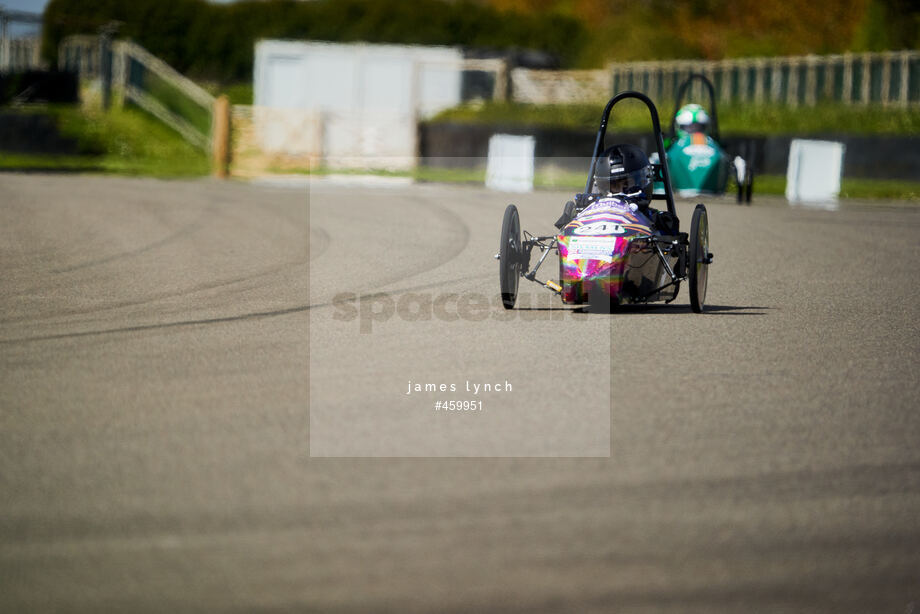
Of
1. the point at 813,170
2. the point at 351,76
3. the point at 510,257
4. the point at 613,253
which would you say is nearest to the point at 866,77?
the point at 813,170

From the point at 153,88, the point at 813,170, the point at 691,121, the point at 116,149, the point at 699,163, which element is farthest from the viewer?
the point at 153,88

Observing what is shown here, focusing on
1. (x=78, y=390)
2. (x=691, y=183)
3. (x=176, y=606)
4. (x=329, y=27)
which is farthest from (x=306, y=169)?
(x=176, y=606)

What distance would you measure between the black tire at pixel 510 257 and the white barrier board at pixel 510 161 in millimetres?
16834

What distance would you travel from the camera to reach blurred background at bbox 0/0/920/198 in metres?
28.5

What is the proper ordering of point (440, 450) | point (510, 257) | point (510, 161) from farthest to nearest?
point (510, 161) → point (510, 257) → point (440, 450)

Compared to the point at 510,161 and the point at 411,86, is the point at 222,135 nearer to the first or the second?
the point at 510,161

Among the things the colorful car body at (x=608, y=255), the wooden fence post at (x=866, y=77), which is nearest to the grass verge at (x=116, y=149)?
the wooden fence post at (x=866, y=77)

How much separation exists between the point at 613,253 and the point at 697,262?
60cm

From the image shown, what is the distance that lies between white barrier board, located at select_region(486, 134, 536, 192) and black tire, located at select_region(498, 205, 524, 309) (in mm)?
16834

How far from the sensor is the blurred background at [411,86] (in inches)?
1124

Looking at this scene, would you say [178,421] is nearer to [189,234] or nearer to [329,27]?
[189,234]

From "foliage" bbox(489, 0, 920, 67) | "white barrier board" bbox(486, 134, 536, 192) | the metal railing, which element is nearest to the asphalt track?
"white barrier board" bbox(486, 134, 536, 192)

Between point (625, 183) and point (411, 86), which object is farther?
point (411, 86)

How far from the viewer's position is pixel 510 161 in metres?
27.5
